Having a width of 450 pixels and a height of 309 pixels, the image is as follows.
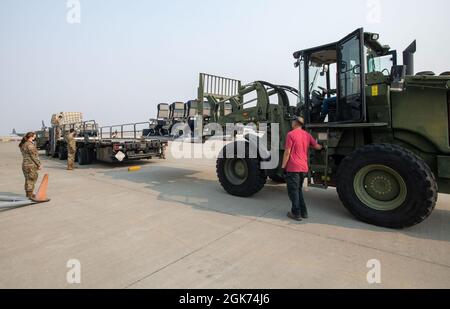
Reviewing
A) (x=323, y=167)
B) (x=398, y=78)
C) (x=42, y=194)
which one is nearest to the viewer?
(x=398, y=78)

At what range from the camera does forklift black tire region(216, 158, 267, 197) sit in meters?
Result: 5.85

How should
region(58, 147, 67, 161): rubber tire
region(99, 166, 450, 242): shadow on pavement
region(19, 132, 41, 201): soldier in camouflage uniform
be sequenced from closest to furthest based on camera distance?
region(99, 166, 450, 242): shadow on pavement < region(19, 132, 41, 201): soldier in camouflage uniform < region(58, 147, 67, 161): rubber tire

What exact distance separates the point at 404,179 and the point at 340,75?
2.05m

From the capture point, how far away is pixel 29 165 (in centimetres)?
596

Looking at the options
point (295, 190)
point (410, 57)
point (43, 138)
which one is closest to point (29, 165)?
point (295, 190)

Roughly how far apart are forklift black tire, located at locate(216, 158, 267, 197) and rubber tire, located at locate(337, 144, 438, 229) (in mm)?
1751

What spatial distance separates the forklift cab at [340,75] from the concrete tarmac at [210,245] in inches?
69.3

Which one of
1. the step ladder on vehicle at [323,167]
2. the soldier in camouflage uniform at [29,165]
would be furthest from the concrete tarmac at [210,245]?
the soldier in camouflage uniform at [29,165]

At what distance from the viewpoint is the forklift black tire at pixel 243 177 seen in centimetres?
585

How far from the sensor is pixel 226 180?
6.29 meters

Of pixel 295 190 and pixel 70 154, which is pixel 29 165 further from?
pixel 295 190

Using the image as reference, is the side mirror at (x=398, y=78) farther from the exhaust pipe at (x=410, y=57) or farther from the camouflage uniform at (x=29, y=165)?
the camouflage uniform at (x=29, y=165)

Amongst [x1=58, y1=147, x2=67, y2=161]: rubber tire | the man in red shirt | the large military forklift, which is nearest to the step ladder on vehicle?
the large military forklift

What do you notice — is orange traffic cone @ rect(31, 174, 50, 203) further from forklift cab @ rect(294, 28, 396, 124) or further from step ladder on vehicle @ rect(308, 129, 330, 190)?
forklift cab @ rect(294, 28, 396, 124)
